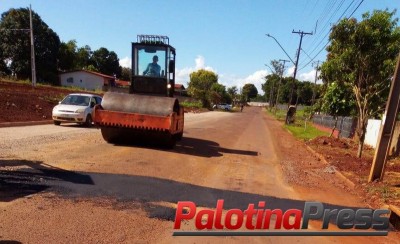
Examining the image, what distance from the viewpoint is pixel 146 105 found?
11.6 m

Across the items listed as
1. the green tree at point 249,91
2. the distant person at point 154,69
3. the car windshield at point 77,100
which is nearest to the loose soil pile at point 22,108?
the car windshield at point 77,100

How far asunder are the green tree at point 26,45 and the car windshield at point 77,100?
4146cm

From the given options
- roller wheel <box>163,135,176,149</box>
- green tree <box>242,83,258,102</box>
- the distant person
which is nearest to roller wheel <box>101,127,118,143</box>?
roller wheel <box>163,135,176,149</box>

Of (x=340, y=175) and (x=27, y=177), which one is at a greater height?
(x=27, y=177)

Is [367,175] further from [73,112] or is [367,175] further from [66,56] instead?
[66,56]

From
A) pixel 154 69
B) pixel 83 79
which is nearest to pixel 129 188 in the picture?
pixel 154 69

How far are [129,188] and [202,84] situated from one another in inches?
3397

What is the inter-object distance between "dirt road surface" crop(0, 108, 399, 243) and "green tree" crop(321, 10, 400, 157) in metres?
3.64

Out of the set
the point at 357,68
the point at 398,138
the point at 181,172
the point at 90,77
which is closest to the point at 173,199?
the point at 181,172

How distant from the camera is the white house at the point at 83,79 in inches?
2719

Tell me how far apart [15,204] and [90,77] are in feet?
221

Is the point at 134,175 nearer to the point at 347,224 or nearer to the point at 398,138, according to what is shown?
the point at 347,224

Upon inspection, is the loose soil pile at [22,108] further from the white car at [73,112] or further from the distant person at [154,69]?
the distant person at [154,69]

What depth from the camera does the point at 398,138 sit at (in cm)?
1584
